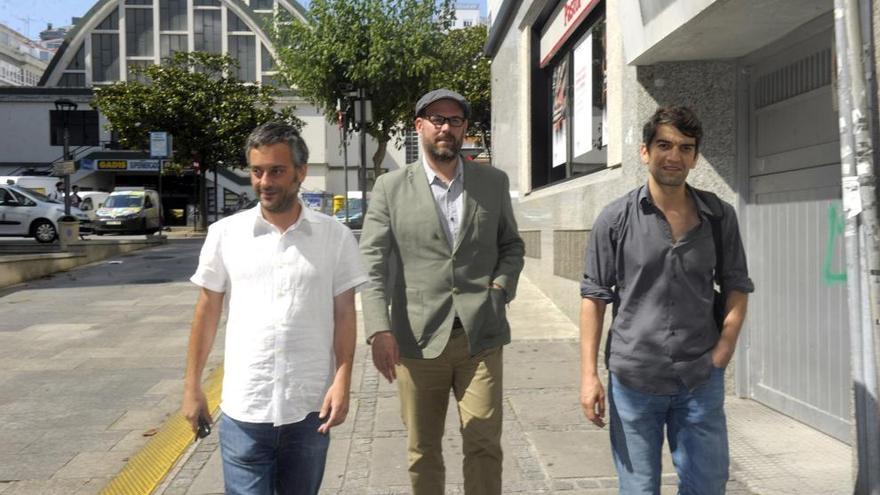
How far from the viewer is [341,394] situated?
2.66m

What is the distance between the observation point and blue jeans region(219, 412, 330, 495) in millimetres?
2598

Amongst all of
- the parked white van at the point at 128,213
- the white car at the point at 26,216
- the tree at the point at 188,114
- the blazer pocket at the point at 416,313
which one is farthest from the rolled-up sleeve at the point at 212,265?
the tree at the point at 188,114

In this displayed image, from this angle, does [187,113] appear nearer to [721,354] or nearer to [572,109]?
[572,109]

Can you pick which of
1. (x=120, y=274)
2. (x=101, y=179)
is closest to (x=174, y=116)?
(x=101, y=179)

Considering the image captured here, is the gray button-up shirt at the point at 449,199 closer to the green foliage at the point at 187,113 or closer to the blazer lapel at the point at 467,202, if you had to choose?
the blazer lapel at the point at 467,202

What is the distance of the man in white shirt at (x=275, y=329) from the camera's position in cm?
259

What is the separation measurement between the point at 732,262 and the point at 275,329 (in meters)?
1.51

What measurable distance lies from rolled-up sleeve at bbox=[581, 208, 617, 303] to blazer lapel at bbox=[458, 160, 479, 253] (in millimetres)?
593

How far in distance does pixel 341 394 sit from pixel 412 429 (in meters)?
0.77

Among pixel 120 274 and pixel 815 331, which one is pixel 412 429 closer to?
pixel 815 331

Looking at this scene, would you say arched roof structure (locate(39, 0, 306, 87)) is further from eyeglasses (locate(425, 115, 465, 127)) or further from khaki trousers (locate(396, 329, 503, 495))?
khaki trousers (locate(396, 329, 503, 495))

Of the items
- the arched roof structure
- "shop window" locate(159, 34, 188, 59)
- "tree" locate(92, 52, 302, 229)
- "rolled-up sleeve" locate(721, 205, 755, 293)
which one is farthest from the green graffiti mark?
"shop window" locate(159, 34, 188, 59)

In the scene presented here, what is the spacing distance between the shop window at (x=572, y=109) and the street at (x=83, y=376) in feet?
14.7

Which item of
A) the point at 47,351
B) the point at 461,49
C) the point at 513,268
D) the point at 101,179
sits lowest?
the point at 47,351
